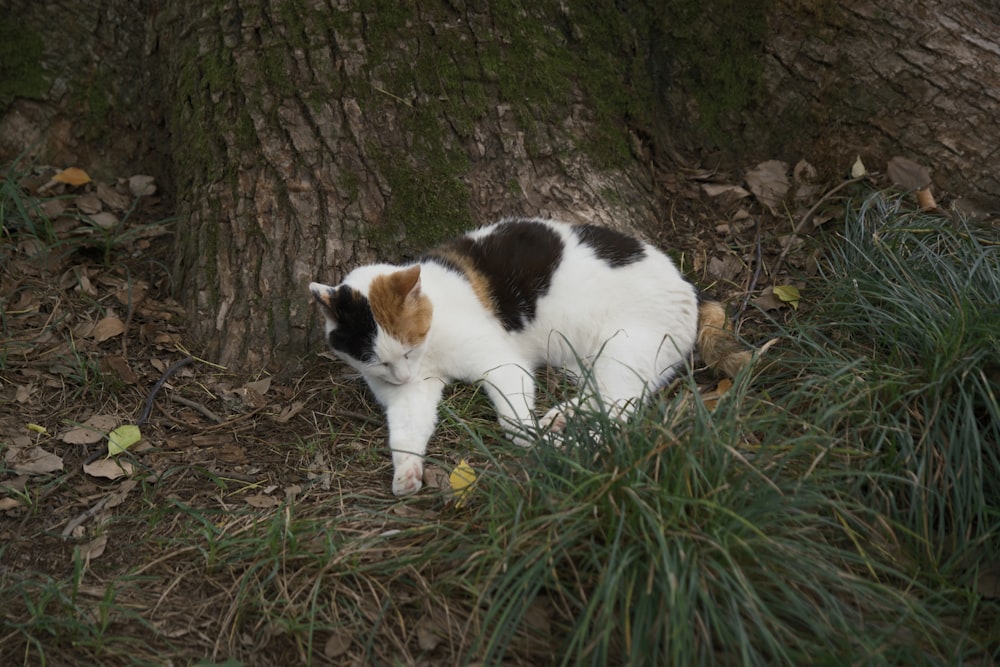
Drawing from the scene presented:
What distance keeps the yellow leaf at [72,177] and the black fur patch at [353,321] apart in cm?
203

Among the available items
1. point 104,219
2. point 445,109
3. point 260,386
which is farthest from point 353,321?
point 104,219

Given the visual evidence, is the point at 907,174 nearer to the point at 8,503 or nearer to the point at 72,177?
the point at 8,503

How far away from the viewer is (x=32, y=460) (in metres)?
3.12

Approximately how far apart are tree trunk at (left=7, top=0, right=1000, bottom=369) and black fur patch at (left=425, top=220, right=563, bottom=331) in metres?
0.37

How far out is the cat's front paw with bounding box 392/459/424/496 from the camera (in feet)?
9.54

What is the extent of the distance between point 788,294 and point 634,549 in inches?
75.4

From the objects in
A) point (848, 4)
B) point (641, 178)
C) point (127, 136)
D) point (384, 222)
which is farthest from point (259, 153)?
point (848, 4)

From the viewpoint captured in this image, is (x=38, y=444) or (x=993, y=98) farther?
(x=993, y=98)

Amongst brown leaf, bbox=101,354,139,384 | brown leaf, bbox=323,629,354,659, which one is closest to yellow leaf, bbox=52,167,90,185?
brown leaf, bbox=101,354,139,384

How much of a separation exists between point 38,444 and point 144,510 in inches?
26.5

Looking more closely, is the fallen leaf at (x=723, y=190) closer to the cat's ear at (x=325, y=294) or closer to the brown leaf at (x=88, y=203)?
the cat's ear at (x=325, y=294)

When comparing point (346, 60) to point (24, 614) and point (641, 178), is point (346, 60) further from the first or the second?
point (24, 614)

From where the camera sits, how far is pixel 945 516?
2633 millimetres

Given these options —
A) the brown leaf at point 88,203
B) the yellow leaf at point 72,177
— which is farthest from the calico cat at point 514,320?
the yellow leaf at point 72,177
